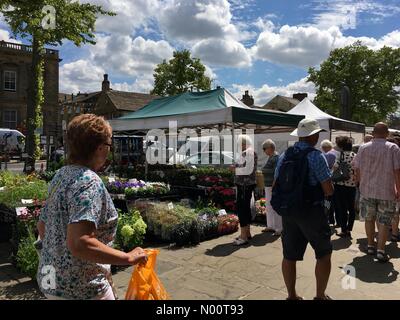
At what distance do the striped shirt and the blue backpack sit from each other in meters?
2.16

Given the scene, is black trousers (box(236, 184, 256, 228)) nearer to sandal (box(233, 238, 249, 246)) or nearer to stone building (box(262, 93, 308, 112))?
sandal (box(233, 238, 249, 246))

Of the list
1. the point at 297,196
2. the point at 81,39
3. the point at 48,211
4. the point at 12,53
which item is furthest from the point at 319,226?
the point at 12,53

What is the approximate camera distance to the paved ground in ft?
13.4

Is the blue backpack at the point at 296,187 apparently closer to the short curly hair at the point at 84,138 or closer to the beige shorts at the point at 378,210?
the short curly hair at the point at 84,138

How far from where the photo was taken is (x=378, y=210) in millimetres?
5129

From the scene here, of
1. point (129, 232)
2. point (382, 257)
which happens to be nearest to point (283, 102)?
point (382, 257)

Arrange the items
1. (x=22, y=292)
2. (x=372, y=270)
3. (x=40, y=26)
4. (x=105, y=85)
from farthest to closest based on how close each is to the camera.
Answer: (x=105, y=85) < (x=40, y=26) < (x=372, y=270) < (x=22, y=292)

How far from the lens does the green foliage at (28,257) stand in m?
4.34

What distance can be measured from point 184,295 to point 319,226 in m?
1.65

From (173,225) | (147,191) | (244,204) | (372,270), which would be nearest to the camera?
(372,270)

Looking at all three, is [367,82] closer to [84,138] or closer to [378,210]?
[378,210]

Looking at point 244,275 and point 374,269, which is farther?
point 374,269

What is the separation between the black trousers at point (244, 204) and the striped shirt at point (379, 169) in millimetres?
1666

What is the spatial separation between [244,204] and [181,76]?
32249 mm
